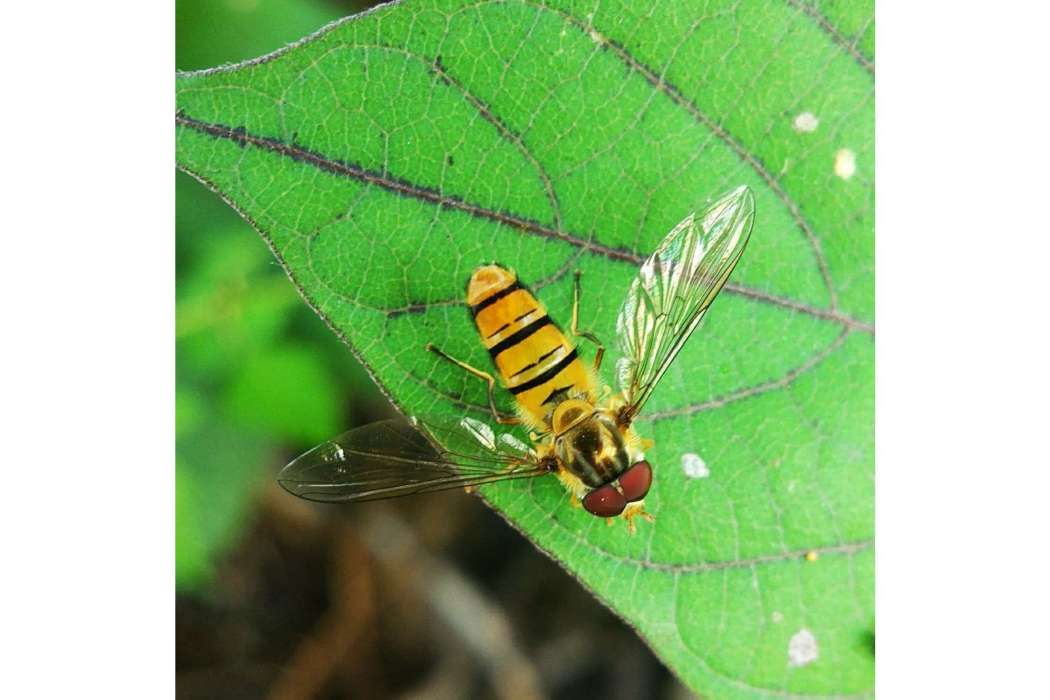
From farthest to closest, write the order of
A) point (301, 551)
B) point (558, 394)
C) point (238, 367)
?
point (301, 551), point (238, 367), point (558, 394)

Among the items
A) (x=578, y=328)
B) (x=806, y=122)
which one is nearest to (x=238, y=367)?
(x=578, y=328)

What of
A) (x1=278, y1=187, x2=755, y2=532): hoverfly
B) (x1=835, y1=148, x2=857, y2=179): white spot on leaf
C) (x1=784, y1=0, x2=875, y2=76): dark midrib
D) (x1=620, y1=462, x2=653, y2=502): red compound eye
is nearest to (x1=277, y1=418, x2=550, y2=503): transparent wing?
(x1=278, y1=187, x2=755, y2=532): hoverfly

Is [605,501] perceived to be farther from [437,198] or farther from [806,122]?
[806,122]

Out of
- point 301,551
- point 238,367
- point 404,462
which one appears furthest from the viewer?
point 301,551

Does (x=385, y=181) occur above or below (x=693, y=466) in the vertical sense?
above

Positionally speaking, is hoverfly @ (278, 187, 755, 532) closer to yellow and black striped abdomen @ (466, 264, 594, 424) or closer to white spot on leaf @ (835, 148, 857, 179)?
yellow and black striped abdomen @ (466, 264, 594, 424)

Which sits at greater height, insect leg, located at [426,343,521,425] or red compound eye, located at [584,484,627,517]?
insect leg, located at [426,343,521,425]
